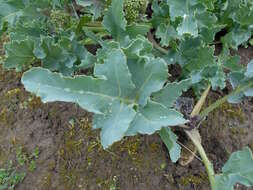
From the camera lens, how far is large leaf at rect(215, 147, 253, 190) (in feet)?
4.33

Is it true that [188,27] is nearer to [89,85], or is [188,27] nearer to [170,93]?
[170,93]

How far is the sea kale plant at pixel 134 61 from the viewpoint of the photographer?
1.16m

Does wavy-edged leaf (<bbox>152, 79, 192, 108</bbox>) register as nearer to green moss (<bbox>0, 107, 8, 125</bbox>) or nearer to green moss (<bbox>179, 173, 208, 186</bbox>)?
green moss (<bbox>179, 173, 208, 186</bbox>)

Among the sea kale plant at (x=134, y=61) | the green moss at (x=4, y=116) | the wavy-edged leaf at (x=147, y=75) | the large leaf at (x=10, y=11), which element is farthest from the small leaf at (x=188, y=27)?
the green moss at (x=4, y=116)

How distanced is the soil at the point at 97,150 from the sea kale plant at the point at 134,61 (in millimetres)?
168

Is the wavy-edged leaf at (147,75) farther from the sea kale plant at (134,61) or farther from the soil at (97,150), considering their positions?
the soil at (97,150)

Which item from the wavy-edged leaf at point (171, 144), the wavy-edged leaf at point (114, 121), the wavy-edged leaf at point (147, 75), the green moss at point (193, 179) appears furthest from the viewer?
the green moss at point (193, 179)

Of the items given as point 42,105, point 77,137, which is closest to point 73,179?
point 77,137

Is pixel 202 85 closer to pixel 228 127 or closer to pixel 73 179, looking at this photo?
pixel 228 127

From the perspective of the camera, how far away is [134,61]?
1.29 m

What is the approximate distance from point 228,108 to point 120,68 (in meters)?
0.98

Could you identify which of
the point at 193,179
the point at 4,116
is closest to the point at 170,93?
the point at 193,179

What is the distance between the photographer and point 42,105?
6.70ft

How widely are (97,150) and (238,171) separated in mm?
748
